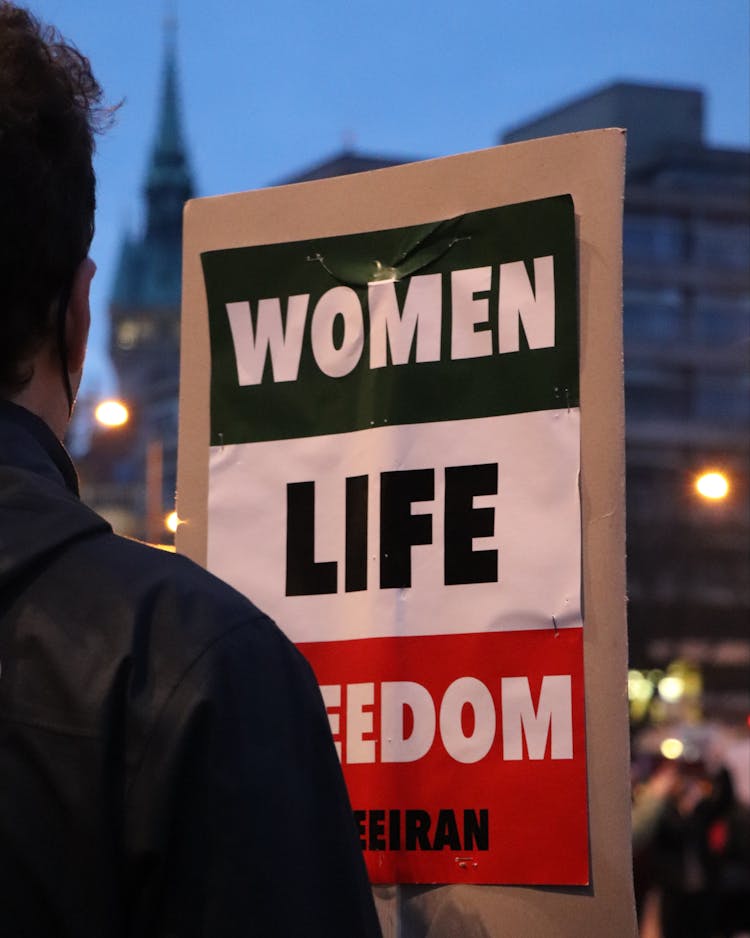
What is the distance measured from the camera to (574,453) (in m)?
2.17

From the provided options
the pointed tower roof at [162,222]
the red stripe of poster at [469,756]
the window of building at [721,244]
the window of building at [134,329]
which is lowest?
the red stripe of poster at [469,756]

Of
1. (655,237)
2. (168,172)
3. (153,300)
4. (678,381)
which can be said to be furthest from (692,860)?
(168,172)

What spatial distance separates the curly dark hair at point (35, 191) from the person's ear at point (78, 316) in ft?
0.04

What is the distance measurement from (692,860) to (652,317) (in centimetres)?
6486

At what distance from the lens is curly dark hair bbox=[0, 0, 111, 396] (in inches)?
49.0

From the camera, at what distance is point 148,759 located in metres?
1.08

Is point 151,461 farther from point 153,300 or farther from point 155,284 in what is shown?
point 155,284

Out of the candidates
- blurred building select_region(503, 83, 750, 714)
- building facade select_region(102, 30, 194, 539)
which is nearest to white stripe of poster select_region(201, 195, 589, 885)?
blurred building select_region(503, 83, 750, 714)

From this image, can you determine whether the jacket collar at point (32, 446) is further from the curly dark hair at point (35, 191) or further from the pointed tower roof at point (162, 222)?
the pointed tower roof at point (162, 222)

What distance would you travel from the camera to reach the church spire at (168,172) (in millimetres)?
135375

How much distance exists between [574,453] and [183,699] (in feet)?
3.91

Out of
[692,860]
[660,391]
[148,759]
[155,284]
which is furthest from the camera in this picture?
[155,284]

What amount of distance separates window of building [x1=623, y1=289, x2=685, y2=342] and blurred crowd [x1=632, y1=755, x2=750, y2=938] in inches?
2464

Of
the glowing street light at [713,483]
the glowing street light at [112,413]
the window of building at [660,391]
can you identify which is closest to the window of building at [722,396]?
the window of building at [660,391]
